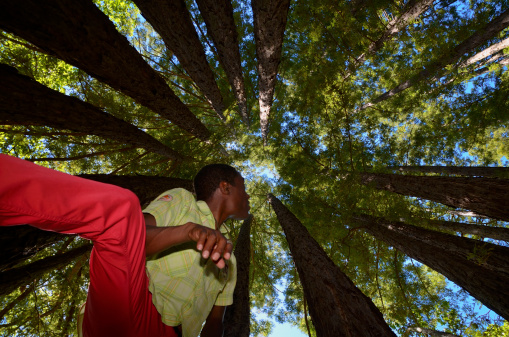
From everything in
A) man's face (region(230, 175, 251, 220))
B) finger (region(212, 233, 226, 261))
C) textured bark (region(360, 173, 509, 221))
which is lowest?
finger (region(212, 233, 226, 261))

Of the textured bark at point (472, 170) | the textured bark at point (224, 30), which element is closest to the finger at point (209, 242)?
the textured bark at point (224, 30)

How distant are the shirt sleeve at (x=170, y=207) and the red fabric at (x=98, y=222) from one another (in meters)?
0.46

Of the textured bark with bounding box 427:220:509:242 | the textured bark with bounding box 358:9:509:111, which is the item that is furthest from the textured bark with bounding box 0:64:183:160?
the textured bark with bounding box 427:220:509:242

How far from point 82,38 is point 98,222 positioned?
2379 mm

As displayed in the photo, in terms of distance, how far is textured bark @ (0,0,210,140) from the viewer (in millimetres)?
2047

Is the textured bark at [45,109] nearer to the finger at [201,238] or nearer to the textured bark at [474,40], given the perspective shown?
the finger at [201,238]

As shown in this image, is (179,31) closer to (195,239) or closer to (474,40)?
(195,239)

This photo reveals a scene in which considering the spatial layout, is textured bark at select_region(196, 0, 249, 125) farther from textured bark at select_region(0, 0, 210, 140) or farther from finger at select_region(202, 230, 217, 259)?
finger at select_region(202, 230, 217, 259)

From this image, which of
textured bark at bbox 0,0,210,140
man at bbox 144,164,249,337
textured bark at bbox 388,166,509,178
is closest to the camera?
man at bbox 144,164,249,337

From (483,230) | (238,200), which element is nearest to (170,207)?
(238,200)

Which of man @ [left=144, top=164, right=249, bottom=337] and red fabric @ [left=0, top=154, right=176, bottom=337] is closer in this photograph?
red fabric @ [left=0, top=154, right=176, bottom=337]

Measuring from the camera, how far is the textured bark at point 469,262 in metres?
3.13

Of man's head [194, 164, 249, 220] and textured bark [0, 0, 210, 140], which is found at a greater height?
textured bark [0, 0, 210, 140]

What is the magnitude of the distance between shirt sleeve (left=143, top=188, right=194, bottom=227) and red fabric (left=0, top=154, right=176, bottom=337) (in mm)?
462
